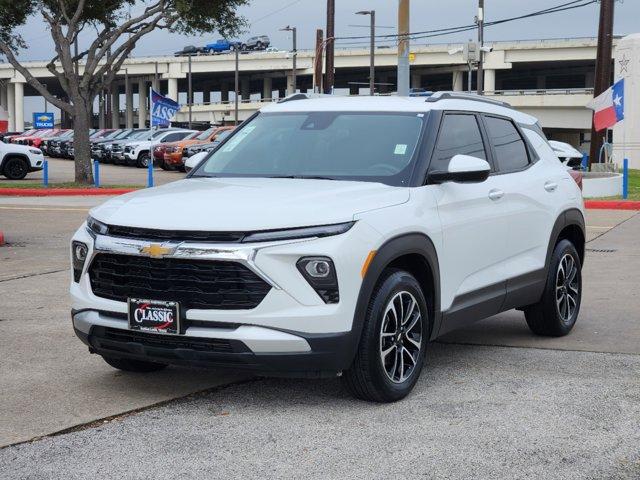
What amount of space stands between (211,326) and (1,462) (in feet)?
4.06

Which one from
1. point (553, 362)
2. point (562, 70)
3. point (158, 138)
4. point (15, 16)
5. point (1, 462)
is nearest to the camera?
point (1, 462)

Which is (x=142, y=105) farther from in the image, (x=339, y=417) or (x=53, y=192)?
(x=339, y=417)

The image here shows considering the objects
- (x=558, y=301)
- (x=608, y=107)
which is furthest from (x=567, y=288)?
(x=608, y=107)

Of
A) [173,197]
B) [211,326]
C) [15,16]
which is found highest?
[15,16]

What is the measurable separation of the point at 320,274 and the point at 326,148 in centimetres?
156

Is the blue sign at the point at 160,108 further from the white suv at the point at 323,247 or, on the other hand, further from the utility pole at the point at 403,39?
the white suv at the point at 323,247

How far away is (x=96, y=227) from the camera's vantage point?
5.76 meters

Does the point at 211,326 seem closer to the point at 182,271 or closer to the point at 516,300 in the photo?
the point at 182,271

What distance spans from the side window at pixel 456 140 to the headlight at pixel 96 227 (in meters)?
2.04

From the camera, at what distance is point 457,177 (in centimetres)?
618

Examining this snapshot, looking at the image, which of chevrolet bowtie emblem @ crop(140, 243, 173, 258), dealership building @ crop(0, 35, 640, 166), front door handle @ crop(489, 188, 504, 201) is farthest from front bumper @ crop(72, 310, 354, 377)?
dealership building @ crop(0, 35, 640, 166)

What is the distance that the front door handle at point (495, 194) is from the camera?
6.82 meters

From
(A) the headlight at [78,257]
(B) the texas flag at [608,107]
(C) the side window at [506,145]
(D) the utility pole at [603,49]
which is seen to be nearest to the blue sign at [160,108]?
(B) the texas flag at [608,107]

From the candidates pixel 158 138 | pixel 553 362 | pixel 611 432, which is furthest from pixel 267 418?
pixel 158 138
